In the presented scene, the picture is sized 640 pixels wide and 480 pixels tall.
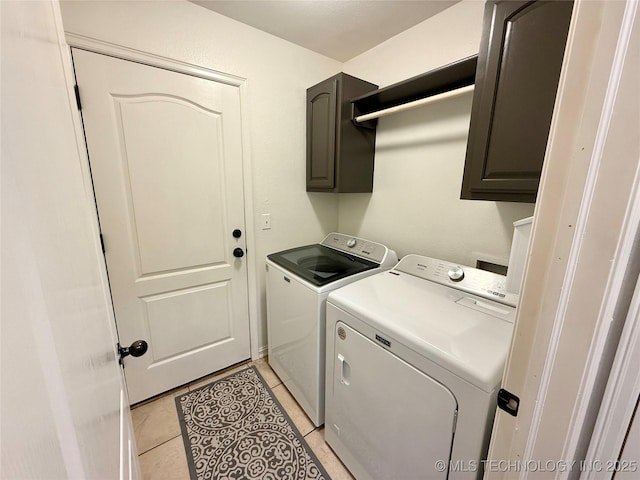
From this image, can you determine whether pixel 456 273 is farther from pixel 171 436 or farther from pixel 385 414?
pixel 171 436

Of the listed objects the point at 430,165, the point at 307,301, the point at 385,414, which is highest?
the point at 430,165

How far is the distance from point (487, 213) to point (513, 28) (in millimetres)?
845

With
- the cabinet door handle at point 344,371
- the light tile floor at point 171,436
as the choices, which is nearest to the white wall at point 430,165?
the cabinet door handle at point 344,371

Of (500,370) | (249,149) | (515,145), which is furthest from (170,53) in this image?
(500,370)

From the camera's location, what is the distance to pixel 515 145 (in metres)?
1.04

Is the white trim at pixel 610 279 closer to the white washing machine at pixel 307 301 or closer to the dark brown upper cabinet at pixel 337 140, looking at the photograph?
the white washing machine at pixel 307 301

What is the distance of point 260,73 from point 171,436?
246cm

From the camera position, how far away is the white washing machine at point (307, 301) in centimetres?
147

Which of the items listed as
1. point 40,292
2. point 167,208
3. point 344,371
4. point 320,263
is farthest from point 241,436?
point 40,292

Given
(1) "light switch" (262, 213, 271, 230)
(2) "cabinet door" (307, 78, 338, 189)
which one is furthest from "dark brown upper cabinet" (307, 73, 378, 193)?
(1) "light switch" (262, 213, 271, 230)

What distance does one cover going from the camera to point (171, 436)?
1553mm

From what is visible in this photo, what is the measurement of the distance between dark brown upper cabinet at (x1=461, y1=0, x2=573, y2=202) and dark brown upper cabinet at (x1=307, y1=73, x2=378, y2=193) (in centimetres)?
87

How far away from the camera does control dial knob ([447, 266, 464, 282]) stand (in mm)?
1370

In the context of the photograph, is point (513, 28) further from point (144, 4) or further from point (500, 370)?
point (144, 4)
